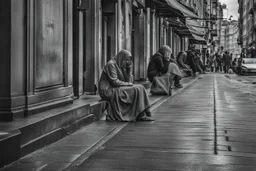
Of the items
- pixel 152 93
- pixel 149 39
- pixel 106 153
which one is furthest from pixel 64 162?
pixel 149 39

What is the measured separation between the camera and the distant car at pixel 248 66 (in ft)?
129

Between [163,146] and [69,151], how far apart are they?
1.17 m

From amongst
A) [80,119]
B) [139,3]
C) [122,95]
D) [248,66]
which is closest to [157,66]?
[139,3]

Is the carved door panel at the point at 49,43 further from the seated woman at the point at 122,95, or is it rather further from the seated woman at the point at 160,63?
the seated woman at the point at 160,63

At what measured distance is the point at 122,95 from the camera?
362 inches

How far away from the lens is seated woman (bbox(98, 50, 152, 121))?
916 cm

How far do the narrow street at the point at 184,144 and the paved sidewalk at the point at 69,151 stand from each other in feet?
0.48

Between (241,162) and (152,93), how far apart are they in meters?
10.1

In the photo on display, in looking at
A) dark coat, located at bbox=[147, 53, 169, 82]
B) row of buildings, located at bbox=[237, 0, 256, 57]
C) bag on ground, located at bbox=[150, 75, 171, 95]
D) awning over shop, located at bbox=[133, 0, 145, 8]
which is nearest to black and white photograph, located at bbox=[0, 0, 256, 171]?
bag on ground, located at bbox=[150, 75, 171, 95]

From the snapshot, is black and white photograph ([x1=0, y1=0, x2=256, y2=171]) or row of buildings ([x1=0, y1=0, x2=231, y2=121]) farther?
row of buildings ([x1=0, y1=0, x2=231, y2=121])

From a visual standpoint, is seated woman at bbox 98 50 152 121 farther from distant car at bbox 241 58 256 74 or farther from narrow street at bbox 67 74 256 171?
distant car at bbox 241 58 256 74

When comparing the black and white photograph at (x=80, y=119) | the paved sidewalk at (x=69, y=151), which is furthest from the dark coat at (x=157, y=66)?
the paved sidewalk at (x=69, y=151)

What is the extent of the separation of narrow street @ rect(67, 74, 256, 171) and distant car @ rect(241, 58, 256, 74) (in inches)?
1170

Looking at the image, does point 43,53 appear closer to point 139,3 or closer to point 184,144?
point 184,144
